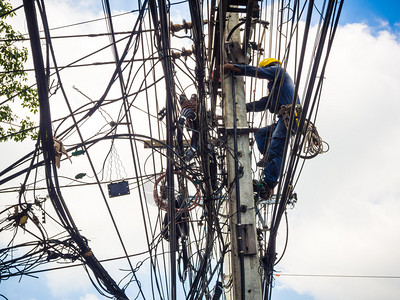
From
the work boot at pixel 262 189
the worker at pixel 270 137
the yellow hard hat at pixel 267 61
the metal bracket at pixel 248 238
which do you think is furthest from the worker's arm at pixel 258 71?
the metal bracket at pixel 248 238

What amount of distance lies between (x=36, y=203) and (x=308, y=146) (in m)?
2.85

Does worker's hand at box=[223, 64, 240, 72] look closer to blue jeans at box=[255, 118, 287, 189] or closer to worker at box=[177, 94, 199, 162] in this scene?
worker at box=[177, 94, 199, 162]

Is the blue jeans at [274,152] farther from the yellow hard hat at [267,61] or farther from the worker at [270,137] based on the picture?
the yellow hard hat at [267,61]

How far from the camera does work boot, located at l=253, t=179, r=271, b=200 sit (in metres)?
4.29

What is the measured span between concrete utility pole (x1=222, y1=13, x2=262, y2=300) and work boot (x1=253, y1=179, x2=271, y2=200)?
47cm

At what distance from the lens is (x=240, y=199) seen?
3.74 metres

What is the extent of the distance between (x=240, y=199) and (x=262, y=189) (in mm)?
635

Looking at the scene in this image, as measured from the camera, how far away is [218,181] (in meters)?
4.19

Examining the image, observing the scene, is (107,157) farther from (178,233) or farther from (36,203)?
(178,233)

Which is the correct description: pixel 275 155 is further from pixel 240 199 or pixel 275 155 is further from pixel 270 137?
pixel 240 199

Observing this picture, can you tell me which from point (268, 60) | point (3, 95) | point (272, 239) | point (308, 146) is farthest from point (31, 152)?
point (3, 95)

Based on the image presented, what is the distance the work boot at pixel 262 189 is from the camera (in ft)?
14.1

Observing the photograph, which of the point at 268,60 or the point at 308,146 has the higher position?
the point at 268,60

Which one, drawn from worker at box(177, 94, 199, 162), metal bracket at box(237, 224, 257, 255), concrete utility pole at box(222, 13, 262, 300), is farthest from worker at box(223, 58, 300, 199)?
metal bracket at box(237, 224, 257, 255)
